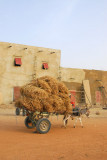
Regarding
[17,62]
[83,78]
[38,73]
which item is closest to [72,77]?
[83,78]

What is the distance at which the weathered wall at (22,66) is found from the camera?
25.9m

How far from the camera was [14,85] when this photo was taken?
86.5 feet

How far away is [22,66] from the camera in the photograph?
27.1m

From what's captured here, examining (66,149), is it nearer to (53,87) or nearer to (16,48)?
(53,87)

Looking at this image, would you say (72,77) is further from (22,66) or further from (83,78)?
(22,66)

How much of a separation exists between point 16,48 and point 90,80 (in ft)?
42.0

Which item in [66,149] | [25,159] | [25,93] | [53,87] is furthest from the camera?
[53,87]

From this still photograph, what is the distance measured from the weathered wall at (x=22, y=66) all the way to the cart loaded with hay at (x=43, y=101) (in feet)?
56.6

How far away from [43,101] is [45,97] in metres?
0.20

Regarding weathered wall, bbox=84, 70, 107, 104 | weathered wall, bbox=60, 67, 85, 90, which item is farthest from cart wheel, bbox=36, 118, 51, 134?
weathered wall, bbox=84, 70, 107, 104

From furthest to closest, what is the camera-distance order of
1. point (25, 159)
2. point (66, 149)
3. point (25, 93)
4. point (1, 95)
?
point (1, 95)
point (25, 93)
point (66, 149)
point (25, 159)

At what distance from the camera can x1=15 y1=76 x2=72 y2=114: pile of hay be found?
852 centimetres

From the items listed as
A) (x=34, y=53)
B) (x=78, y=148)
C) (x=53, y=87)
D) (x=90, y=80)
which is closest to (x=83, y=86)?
(x=90, y=80)

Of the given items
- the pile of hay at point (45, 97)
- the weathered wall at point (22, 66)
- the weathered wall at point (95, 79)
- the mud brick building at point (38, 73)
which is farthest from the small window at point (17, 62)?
the pile of hay at point (45, 97)
